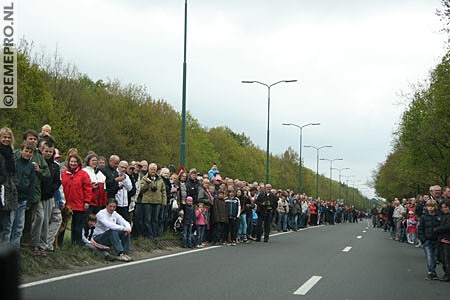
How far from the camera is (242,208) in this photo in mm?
21219

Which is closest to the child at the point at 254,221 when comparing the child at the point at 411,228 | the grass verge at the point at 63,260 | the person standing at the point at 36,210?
the child at the point at 411,228

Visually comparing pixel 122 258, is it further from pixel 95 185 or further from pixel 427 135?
pixel 427 135

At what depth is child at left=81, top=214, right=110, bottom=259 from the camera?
12055 millimetres

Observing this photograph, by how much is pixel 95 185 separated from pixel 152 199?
9.64 feet

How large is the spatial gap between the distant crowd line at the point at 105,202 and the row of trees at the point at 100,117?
24.1 m

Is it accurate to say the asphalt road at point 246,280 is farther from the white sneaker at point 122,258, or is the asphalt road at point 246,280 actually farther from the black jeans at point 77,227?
the black jeans at point 77,227

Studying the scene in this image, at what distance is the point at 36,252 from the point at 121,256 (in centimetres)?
218

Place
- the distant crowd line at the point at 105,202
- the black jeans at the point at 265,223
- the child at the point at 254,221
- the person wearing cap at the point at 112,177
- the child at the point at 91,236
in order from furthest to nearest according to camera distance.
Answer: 1. the child at the point at 254,221
2. the black jeans at the point at 265,223
3. the person wearing cap at the point at 112,177
4. the child at the point at 91,236
5. the distant crowd line at the point at 105,202

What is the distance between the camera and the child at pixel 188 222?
1684 cm

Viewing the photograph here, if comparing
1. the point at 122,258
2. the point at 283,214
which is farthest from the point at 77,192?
the point at 283,214

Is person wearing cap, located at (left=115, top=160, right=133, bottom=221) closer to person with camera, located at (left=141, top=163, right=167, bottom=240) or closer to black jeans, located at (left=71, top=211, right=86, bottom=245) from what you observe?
person with camera, located at (left=141, top=163, right=167, bottom=240)

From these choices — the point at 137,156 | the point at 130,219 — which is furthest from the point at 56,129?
the point at 130,219

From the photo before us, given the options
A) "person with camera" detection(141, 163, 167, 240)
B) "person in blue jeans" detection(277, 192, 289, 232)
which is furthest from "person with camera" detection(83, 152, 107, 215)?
"person in blue jeans" detection(277, 192, 289, 232)

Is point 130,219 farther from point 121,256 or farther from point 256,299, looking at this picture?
point 256,299
